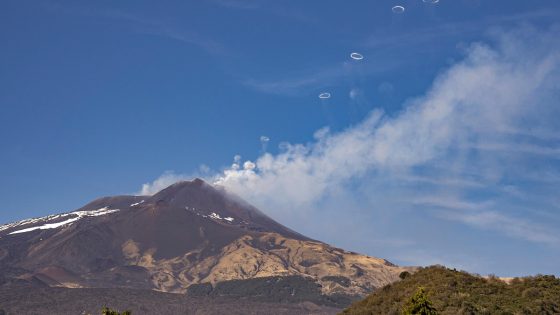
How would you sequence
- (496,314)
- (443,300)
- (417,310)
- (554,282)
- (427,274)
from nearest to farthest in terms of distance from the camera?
1. (417,310)
2. (496,314)
3. (443,300)
4. (554,282)
5. (427,274)

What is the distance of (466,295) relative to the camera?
94.8m

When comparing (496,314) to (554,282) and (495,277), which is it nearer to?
(554,282)

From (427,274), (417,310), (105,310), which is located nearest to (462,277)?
(427,274)

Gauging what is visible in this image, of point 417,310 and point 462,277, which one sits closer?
point 417,310

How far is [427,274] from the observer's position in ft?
360

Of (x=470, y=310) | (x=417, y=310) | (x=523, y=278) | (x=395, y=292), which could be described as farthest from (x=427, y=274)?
(x=417, y=310)

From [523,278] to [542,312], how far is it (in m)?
17.3

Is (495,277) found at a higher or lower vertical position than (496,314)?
higher

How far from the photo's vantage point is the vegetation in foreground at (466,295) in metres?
90.2

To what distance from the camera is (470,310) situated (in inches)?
3506

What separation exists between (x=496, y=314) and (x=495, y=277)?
1053 inches

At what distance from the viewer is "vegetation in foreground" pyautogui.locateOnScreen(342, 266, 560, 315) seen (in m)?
90.2

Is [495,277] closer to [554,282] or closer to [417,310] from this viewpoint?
[554,282]

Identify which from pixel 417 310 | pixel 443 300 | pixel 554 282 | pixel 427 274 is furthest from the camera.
Answer: pixel 427 274
